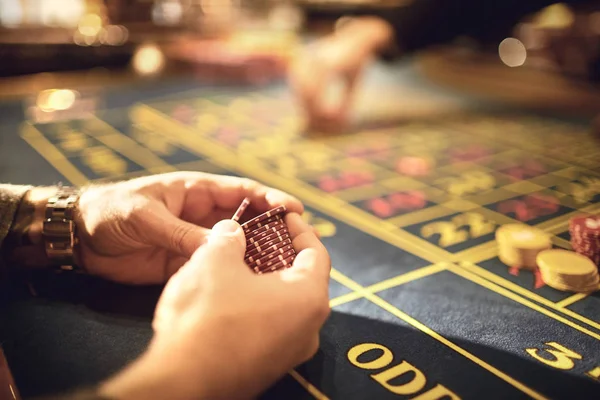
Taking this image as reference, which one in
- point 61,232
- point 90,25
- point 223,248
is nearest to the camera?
point 223,248

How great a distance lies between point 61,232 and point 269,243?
2.02ft

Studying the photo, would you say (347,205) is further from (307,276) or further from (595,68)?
(595,68)

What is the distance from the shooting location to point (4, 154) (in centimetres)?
268

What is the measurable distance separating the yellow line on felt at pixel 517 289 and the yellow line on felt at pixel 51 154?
1.65 meters

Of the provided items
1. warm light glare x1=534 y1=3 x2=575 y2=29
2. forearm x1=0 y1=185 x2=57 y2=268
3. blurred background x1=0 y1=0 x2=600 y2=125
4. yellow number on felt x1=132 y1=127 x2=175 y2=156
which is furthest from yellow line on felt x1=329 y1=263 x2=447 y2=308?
warm light glare x1=534 y1=3 x2=575 y2=29

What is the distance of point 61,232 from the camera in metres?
1.46

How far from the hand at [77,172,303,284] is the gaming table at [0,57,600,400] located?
73 mm

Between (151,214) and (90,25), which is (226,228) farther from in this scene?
(90,25)

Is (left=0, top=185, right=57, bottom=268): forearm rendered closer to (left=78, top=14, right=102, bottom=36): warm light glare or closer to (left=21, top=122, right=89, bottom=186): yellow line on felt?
(left=21, top=122, right=89, bottom=186): yellow line on felt

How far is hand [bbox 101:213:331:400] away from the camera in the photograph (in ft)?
2.84

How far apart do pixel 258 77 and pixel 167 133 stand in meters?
1.63

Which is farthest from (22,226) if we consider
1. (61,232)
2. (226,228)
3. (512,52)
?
(512,52)

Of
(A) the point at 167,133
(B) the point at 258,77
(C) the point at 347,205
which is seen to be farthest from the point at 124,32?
(C) the point at 347,205

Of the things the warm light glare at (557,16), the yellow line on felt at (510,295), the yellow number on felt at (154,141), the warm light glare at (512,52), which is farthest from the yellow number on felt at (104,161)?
the warm light glare at (512,52)
